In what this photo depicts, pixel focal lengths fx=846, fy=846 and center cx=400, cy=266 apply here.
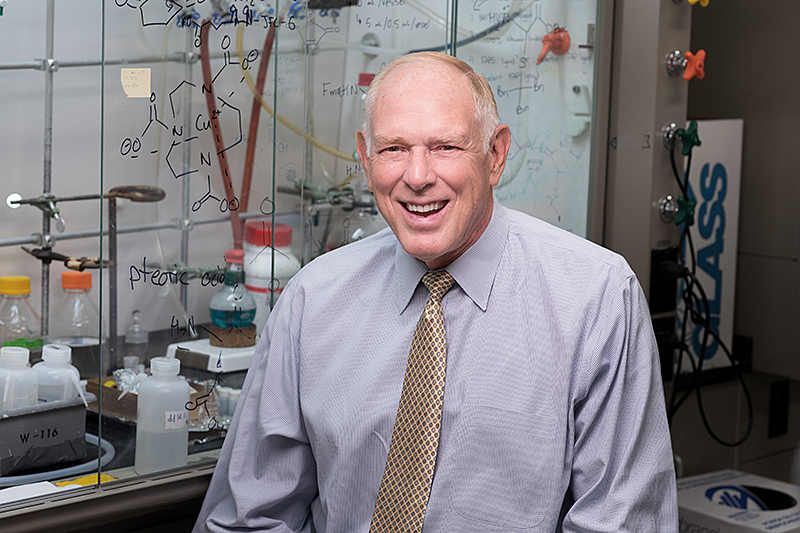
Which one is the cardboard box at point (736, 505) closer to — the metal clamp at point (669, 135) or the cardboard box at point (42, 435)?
the metal clamp at point (669, 135)

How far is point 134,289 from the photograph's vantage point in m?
1.58

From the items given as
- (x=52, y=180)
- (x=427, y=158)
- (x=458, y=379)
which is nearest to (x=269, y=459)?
(x=458, y=379)

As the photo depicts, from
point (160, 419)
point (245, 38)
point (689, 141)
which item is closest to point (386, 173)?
point (245, 38)

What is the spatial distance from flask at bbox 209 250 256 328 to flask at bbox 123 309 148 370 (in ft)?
0.46

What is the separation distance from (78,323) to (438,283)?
2.84 ft

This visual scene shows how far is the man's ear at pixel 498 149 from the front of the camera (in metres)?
1.39

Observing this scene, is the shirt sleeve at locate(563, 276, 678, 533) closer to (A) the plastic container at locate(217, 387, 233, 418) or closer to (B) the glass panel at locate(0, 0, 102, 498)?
(A) the plastic container at locate(217, 387, 233, 418)

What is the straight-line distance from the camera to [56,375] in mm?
1587

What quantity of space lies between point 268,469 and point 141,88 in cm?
72

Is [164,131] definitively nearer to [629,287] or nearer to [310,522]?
[310,522]

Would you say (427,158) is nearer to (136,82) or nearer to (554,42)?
(136,82)

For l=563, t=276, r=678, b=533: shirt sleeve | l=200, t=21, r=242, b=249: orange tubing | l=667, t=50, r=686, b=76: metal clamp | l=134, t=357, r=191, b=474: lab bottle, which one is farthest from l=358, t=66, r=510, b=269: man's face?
l=667, t=50, r=686, b=76: metal clamp

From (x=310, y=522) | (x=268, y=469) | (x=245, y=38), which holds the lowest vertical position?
(x=310, y=522)

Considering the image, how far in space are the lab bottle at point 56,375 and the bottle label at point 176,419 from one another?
0.17 m
